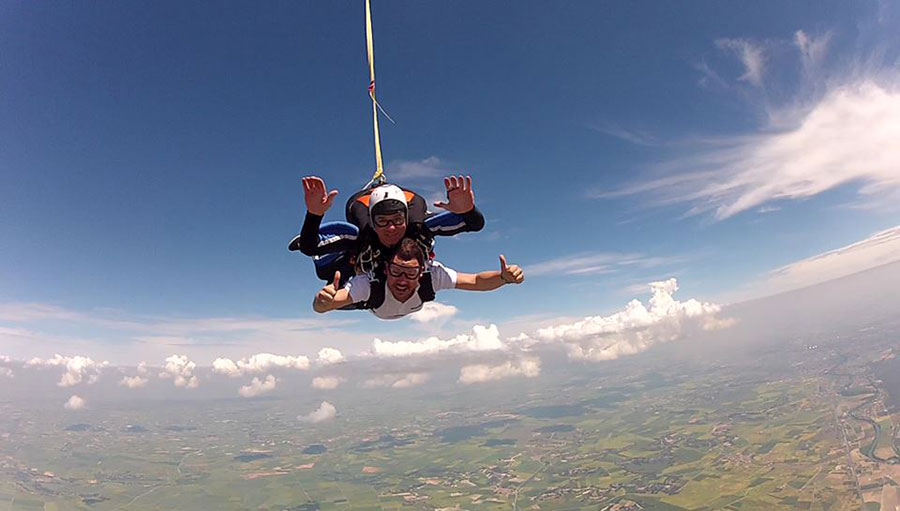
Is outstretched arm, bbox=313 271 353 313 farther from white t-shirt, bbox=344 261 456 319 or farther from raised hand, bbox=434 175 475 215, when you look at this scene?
raised hand, bbox=434 175 475 215

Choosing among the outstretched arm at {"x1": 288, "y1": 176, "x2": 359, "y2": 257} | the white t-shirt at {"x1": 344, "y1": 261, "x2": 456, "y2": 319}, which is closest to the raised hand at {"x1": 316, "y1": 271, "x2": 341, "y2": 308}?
the outstretched arm at {"x1": 288, "y1": 176, "x2": 359, "y2": 257}

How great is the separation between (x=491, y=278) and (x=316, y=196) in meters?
1.68

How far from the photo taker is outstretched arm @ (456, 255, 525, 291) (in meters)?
3.48

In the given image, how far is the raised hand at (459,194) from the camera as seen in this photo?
129 inches

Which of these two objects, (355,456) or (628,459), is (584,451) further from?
(355,456)

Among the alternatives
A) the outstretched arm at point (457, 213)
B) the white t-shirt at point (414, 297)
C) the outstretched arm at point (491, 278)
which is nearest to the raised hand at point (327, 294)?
the white t-shirt at point (414, 297)

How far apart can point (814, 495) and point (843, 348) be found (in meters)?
136

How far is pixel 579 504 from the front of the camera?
57.9 metres

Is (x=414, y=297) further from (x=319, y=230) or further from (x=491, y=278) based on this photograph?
(x=319, y=230)

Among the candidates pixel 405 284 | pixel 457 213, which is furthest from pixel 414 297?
pixel 457 213

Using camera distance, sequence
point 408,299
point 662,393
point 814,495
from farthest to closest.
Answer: point 662,393 → point 814,495 → point 408,299

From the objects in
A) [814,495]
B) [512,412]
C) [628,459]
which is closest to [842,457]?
[814,495]

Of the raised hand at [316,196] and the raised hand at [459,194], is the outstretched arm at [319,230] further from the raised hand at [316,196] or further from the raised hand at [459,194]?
the raised hand at [459,194]

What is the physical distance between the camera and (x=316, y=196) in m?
2.92
